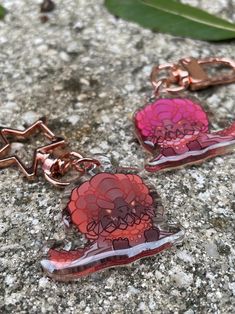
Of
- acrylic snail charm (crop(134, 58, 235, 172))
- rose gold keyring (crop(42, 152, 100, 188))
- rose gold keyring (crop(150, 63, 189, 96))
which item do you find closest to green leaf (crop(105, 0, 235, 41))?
rose gold keyring (crop(150, 63, 189, 96))

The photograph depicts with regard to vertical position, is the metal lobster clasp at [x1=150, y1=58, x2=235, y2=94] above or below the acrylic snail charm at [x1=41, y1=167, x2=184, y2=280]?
above

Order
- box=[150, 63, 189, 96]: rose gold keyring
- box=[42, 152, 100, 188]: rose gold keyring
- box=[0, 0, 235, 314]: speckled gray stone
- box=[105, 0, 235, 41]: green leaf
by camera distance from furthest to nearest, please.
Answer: box=[105, 0, 235, 41]: green leaf → box=[150, 63, 189, 96]: rose gold keyring → box=[42, 152, 100, 188]: rose gold keyring → box=[0, 0, 235, 314]: speckled gray stone

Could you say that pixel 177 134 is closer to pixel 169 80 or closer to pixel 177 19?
pixel 169 80

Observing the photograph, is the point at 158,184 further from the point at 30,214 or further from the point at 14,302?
the point at 14,302

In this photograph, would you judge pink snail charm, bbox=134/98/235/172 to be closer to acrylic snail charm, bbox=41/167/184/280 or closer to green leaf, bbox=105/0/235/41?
acrylic snail charm, bbox=41/167/184/280

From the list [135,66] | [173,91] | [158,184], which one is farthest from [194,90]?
[158,184]

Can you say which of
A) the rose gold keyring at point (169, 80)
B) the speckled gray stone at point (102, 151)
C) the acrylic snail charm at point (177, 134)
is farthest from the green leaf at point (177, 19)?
the acrylic snail charm at point (177, 134)

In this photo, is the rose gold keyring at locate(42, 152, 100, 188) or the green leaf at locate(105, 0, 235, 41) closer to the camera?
the rose gold keyring at locate(42, 152, 100, 188)
